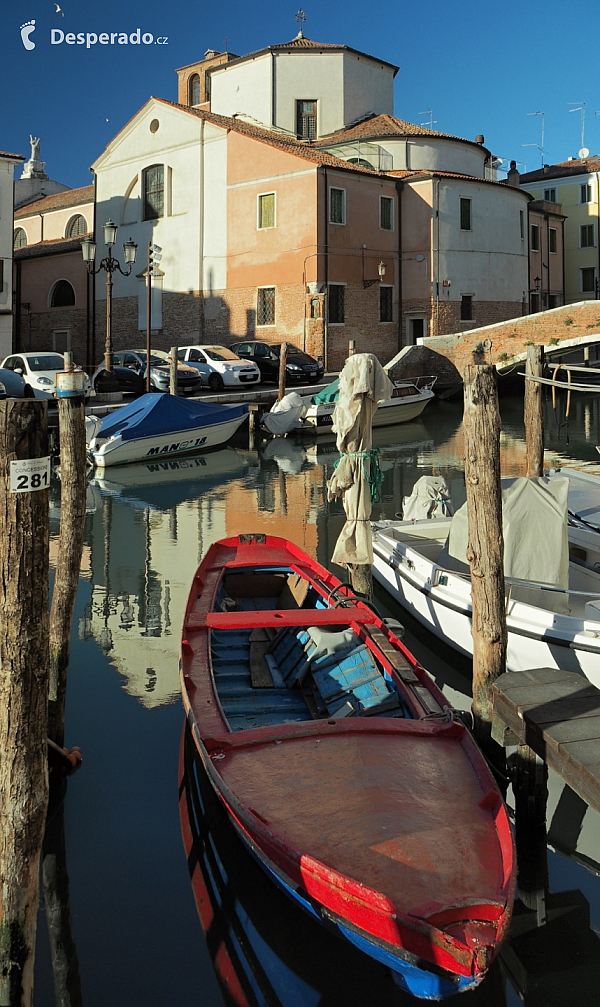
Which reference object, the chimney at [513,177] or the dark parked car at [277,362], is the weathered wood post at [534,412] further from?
the chimney at [513,177]

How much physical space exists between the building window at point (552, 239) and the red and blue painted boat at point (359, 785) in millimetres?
36772

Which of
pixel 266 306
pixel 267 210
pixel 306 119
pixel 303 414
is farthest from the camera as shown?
pixel 306 119

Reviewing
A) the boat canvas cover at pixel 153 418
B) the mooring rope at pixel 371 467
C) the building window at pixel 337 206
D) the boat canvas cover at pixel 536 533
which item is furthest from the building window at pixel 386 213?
the boat canvas cover at pixel 536 533

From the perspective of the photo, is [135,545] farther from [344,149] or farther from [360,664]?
[344,149]

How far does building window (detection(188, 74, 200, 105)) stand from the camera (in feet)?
139

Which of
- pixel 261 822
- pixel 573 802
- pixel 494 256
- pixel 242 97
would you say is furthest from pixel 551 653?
pixel 242 97

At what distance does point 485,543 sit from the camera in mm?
5422

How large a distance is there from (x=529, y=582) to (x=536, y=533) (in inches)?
17.0

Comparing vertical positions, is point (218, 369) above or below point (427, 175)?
below

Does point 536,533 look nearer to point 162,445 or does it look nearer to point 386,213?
point 162,445

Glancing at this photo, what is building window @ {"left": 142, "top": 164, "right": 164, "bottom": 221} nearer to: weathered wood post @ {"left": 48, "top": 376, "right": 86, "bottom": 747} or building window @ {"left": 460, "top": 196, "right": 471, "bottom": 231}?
building window @ {"left": 460, "top": 196, "right": 471, "bottom": 231}

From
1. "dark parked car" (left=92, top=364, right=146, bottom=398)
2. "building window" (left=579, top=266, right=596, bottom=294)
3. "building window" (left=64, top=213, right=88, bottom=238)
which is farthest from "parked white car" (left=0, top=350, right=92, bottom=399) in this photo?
"building window" (left=579, top=266, right=596, bottom=294)

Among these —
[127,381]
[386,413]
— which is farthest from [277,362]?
[127,381]

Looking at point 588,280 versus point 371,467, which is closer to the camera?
point 371,467
